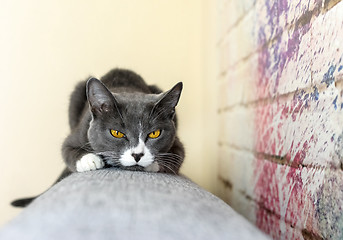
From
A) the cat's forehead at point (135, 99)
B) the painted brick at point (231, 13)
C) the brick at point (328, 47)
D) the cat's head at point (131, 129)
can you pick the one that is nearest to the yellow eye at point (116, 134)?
the cat's head at point (131, 129)

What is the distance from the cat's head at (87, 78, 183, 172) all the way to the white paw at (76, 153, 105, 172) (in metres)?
0.04

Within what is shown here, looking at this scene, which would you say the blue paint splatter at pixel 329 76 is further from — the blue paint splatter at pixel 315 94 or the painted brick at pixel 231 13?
the painted brick at pixel 231 13

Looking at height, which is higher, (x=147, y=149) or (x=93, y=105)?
(x=93, y=105)

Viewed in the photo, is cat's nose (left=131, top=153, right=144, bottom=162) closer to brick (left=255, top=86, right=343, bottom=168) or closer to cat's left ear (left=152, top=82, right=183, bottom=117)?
cat's left ear (left=152, top=82, right=183, bottom=117)

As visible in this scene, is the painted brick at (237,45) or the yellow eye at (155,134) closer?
the yellow eye at (155,134)

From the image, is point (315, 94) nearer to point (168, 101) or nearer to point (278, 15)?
point (278, 15)

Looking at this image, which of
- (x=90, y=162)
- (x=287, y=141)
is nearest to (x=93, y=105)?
(x=90, y=162)

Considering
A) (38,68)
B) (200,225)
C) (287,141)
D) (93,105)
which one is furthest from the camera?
(38,68)

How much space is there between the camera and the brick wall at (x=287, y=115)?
30.7 inches

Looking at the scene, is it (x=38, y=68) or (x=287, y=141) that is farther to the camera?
(x=38, y=68)

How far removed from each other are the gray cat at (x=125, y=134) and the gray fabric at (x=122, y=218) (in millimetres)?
441

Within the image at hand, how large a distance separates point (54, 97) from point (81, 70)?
0.64 feet

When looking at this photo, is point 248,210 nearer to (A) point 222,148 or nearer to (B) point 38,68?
(A) point 222,148

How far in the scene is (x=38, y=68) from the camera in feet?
5.77
